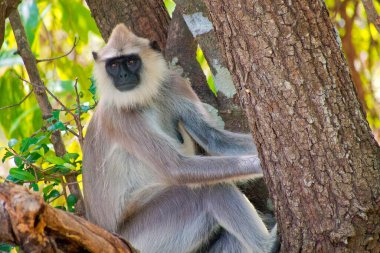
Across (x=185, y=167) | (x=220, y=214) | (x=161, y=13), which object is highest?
(x=161, y=13)

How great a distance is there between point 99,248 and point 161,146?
1.58 metres

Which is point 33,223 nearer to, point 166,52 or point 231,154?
point 231,154

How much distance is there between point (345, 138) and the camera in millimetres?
3223

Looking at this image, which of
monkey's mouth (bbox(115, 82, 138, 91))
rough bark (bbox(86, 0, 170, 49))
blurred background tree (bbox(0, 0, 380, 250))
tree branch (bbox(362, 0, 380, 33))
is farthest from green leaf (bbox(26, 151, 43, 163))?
tree branch (bbox(362, 0, 380, 33))

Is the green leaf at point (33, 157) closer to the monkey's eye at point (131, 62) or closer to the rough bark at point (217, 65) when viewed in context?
the monkey's eye at point (131, 62)

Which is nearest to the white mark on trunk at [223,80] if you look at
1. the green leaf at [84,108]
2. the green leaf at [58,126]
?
the green leaf at [84,108]

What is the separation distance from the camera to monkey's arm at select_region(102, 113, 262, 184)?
4.19 metres

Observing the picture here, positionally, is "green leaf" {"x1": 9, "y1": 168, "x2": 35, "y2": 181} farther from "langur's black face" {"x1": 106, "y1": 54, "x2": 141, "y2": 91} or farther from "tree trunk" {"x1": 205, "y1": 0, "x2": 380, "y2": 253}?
"tree trunk" {"x1": 205, "y1": 0, "x2": 380, "y2": 253}

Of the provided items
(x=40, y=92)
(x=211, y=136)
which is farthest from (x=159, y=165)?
(x=40, y=92)

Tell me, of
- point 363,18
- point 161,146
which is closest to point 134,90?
point 161,146

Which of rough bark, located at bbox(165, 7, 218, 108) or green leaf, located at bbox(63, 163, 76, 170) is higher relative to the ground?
rough bark, located at bbox(165, 7, 218, 108)

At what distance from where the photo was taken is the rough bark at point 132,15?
5.19 metres

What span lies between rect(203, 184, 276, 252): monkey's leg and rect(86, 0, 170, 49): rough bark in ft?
5.05

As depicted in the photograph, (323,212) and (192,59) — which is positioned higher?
(192,59)
